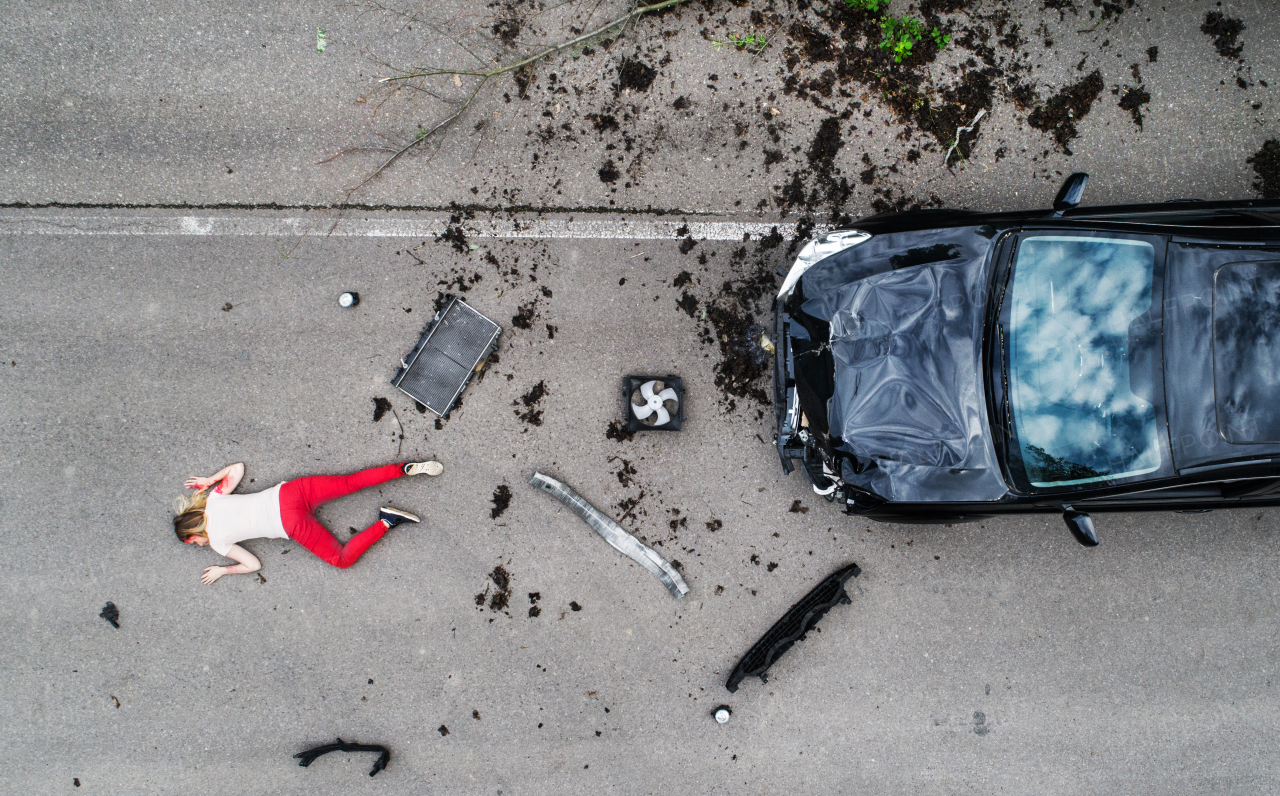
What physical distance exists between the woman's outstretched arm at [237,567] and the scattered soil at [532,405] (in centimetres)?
194

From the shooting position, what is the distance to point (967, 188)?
3.99 m

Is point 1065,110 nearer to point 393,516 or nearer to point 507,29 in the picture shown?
point 507,29

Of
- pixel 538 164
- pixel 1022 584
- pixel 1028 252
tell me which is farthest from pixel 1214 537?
pixel 538 164

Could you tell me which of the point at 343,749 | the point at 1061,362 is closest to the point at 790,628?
the point at 1061,362

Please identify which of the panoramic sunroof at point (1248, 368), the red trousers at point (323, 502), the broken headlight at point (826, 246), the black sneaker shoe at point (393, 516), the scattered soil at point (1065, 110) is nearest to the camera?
the panoramic sunroof at point (1248, 368)

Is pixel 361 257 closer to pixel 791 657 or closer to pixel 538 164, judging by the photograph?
pixel 538 164

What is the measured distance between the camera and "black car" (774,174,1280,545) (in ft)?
9.89

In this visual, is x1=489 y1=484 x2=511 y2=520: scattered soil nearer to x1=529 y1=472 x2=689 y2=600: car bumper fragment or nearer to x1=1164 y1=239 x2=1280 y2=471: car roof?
x1=529 y1=472 x2=689 y2=600: car bumper fragment

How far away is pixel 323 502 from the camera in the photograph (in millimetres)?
3893

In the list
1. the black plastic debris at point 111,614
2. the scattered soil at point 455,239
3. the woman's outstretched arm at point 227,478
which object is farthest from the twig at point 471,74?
the black plastic debris at point 111,614

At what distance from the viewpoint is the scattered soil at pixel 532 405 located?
3.96m

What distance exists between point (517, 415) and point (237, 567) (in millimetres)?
2042

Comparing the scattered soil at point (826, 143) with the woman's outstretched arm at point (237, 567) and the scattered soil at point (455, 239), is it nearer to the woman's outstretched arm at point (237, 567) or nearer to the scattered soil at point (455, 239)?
the scattered soil at point (455, 239)

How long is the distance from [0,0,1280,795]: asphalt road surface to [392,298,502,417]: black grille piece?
0.13 metres
